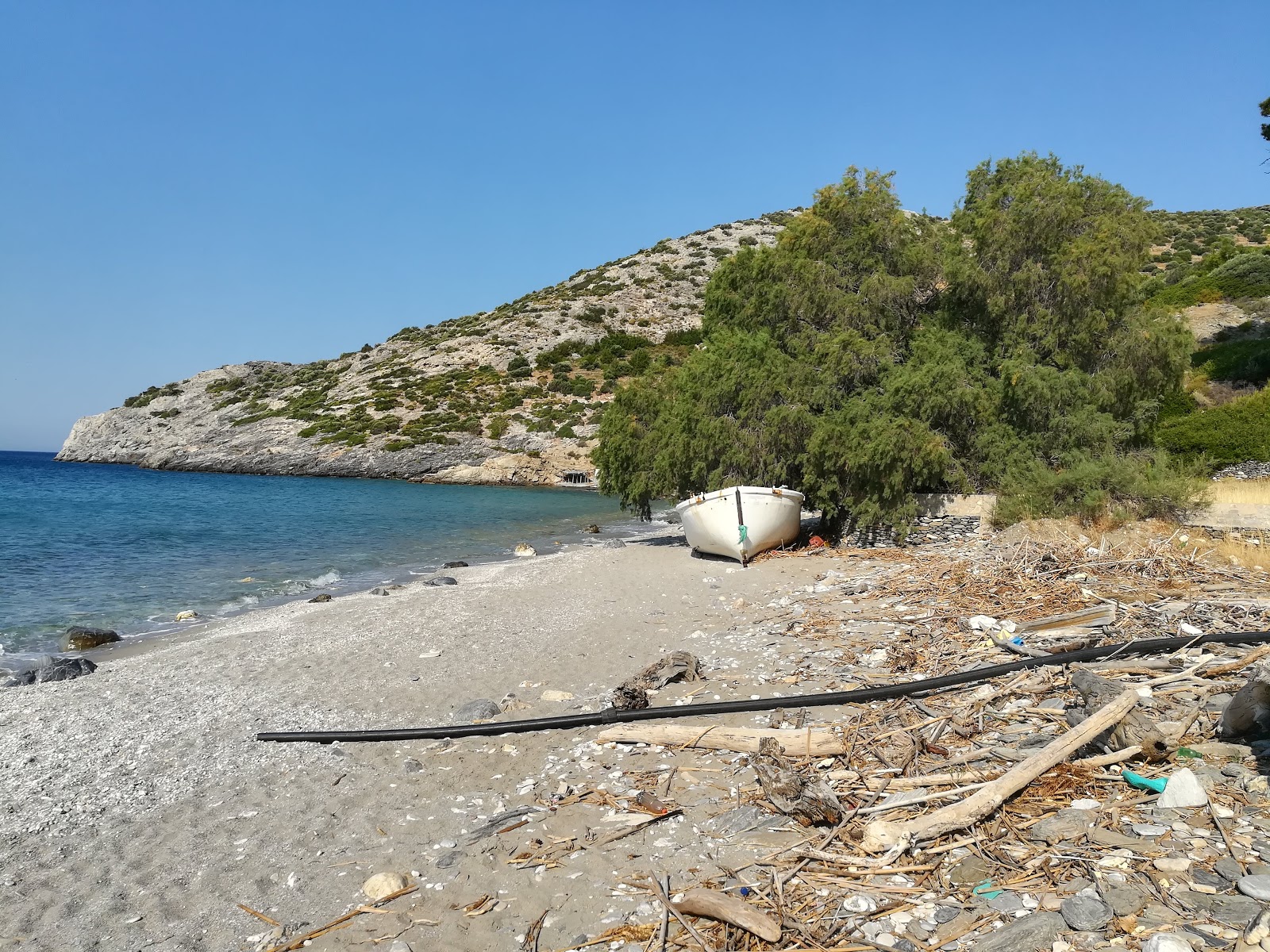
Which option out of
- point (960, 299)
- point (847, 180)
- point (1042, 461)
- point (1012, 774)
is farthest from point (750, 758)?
point (847, 180)

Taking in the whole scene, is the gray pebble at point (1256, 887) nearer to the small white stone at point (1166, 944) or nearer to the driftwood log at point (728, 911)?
the small white stone at point (1166, 944)

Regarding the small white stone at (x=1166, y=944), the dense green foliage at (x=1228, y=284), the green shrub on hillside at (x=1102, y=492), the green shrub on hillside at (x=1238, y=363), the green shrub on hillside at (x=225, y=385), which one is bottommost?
the small white stone at (x=1166, y=944)

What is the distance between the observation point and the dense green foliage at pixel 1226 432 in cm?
2122

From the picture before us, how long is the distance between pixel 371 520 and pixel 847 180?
22468mm

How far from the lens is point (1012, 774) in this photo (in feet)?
14.3

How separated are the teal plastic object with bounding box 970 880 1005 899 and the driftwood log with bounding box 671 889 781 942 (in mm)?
989

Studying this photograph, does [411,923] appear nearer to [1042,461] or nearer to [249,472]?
[1042,461]

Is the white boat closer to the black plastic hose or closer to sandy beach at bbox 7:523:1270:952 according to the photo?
Result: sandy beach at bbox 7:523:1270:952

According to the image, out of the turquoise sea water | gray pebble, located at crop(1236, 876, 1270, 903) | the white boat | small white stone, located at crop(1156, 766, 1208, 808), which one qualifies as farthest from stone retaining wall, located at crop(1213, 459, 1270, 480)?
gray pebble, located at crop(1236, 876, 1270, 903)

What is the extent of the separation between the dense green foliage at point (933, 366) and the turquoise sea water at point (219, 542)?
820 centimetres

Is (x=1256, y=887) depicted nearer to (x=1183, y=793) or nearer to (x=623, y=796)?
(x=1183, y=793)

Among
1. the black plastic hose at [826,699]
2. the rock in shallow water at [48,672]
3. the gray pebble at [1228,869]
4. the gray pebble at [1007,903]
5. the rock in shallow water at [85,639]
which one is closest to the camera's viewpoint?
the gray pebble at [1228,869]

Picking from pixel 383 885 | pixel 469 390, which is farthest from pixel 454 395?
pixel 383 885

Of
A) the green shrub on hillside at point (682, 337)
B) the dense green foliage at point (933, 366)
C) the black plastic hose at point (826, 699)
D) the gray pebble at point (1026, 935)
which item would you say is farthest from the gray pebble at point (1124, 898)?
the green shrub on hillside at point (682, 337)
